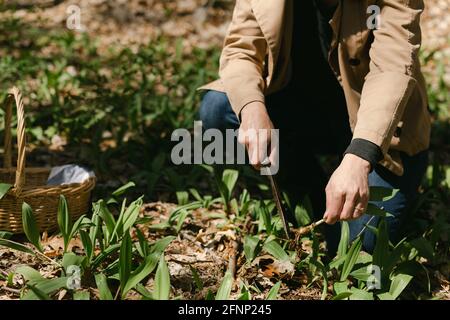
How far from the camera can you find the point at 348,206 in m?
2.05

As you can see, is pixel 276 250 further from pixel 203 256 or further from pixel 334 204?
pixel 334 204

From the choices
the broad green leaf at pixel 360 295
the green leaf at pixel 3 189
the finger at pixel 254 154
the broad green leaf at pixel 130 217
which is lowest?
the broad green leaf at pixel 360 295

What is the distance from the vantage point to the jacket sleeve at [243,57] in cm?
250

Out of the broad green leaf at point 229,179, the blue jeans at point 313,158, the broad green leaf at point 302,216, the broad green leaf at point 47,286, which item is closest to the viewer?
the broad green leaf at point 47,286

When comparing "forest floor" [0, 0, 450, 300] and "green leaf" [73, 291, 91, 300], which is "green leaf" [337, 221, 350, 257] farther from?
"green leaf" [73, 291, 91, 300]

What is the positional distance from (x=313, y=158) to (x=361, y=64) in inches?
26.9

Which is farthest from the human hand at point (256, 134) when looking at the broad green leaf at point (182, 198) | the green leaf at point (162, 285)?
the broad green leaf at point (182, 198)

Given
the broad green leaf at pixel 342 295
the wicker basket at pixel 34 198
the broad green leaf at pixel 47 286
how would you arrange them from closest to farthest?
the broad green leaf at pixel 47 286 < the broad green leaf at pixel 342 295 < the wicker basket at pixel 34 198

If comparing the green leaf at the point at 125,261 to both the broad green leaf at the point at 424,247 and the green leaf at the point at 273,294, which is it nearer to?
the green leaf at the point at 273,294

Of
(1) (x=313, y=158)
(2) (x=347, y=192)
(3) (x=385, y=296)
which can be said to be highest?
(2) (x=347, y=192)

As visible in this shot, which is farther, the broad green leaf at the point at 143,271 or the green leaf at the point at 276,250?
the green leaf at the point at 276,250

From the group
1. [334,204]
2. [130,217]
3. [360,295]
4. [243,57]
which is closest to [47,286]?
[130,217]

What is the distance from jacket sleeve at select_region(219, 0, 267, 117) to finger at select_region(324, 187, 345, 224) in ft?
1.96

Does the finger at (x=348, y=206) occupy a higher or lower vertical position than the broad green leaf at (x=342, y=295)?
higher
